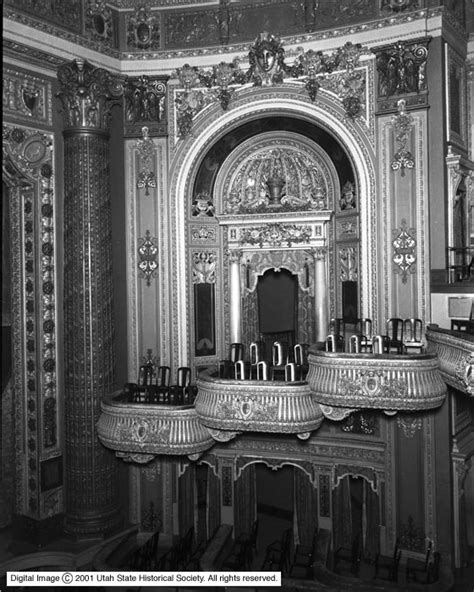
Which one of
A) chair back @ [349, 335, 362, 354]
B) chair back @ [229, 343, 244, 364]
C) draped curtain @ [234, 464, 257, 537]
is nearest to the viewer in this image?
chair back @ [349, 335, 362, 354]

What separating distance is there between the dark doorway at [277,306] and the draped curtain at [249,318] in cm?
47

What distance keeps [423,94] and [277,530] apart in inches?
424

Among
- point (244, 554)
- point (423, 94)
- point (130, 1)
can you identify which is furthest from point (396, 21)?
point (244, 554)

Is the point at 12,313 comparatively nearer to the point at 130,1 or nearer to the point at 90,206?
the point at 90,206

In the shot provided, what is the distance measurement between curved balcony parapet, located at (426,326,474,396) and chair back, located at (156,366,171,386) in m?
5.46

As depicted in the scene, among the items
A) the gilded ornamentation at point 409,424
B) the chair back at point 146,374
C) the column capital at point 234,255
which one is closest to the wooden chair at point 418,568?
the gilded ornamentation at point 409,424

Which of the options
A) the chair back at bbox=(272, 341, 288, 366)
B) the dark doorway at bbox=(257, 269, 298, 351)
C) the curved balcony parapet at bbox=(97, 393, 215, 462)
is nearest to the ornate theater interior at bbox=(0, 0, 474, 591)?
the curved balcony parapet at bbox=(97, 393, 215, 462)

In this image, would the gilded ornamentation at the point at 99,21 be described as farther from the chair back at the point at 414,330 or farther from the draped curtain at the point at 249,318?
the chair back at the point at 414,330

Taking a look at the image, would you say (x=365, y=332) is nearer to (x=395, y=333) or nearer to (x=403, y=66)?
(x=395, y=333)

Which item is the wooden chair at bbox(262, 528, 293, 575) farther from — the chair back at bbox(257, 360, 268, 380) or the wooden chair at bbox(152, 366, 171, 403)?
the wooden chair at bbox(152, 366, 171, 403)

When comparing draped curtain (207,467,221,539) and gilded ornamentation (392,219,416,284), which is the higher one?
gilded ornamentation (392,219,416,284)

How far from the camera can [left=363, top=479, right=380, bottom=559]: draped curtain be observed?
14.3 meters

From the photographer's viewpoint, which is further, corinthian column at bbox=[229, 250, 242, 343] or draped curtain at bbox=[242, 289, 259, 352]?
draped curtain at bbox=[242, 289, 259, 352]

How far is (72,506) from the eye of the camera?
44.4 ft
